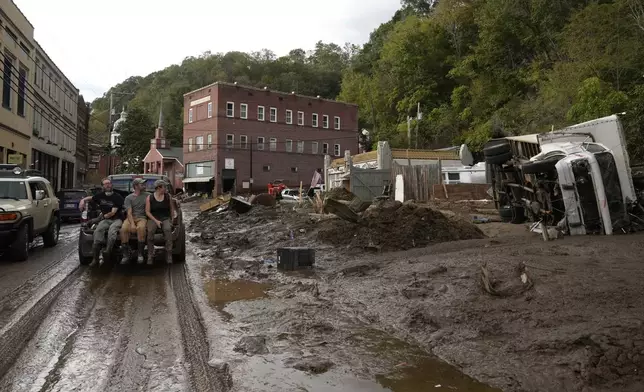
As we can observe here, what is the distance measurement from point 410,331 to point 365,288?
202 centimetres

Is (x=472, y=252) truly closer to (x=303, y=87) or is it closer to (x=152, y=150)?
(x=152, y=150)

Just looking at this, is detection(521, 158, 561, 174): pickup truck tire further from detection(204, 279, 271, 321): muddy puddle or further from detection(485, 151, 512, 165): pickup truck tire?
detection(204, 279, 271, 321): muddy puddle

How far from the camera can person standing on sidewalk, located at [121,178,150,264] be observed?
9.57 metres

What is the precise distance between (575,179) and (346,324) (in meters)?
6.06

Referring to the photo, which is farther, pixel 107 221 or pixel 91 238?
pixel 91 238

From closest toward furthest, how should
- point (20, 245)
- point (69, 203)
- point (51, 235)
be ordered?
point (20, 245) → point (51, 235) → point (69, 203)

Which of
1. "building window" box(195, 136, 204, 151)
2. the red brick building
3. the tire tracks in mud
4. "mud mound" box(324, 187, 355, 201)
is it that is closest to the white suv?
the tire tracks in mud

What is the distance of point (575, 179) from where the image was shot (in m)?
9.62

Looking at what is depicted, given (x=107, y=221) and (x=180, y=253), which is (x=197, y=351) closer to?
(x=107, y=221)

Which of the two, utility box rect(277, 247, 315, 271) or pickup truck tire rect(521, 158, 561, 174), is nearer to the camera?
utility box rect(277, 247, 315, 271)

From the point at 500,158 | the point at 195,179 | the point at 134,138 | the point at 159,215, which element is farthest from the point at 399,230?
the point at 134,138

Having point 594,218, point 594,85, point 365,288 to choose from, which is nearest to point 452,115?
point 594,85

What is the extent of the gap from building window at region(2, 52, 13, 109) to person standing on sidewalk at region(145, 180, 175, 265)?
2087cm

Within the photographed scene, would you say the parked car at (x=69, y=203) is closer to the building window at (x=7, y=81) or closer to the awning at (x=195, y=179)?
the building window at (x=7, y=81)
